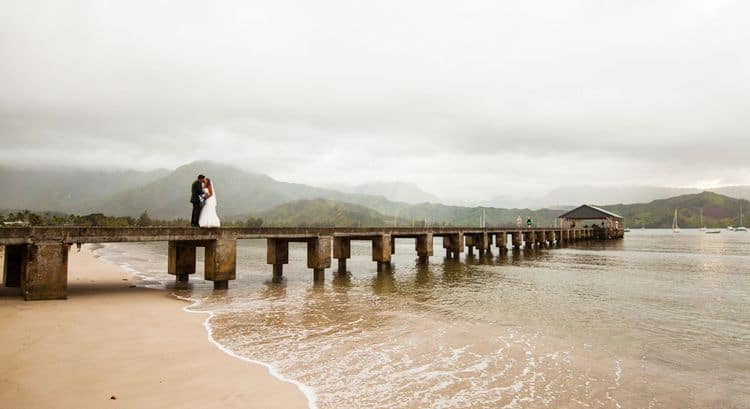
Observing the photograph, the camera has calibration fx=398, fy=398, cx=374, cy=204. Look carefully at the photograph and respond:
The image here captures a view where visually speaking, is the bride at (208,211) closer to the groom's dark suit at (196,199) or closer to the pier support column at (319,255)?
the groom's dark suit at (196,199)

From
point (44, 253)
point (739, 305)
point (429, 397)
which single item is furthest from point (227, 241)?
point (739, 305)

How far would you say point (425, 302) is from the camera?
21125 millimetres

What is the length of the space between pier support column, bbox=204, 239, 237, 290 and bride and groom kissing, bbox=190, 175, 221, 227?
126 cm

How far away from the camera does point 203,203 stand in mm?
22453

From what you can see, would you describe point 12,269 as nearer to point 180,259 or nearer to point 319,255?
point 180,259

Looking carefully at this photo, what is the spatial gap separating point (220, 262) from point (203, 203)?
354cm

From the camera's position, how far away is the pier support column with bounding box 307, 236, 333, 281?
28781 mm

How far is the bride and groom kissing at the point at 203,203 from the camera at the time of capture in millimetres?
22062

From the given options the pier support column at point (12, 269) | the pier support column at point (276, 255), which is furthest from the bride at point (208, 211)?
the pier support column at point (12, 269)

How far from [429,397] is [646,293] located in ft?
76.6

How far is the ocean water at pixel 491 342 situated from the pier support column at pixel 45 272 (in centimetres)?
591

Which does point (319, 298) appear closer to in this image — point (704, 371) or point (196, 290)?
point (196, 290)

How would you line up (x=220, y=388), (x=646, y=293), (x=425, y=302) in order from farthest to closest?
(x=646, y=293) < (x=425, y=302) < (x=220, y=388)

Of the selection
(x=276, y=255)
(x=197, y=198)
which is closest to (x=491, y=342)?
(x=197, y=198)
